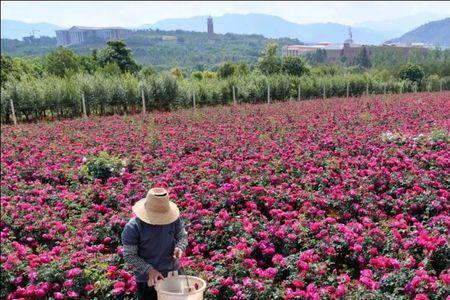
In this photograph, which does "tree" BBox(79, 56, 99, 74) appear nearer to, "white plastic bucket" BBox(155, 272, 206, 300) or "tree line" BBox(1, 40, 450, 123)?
"tree line" BBox(1, 40, 450, 123)

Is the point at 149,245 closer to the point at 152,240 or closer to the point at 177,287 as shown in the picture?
the point at 152,240

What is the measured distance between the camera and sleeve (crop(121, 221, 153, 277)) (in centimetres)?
339

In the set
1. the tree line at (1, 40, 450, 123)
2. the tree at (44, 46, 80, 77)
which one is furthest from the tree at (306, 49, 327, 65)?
the tree at (44, 46, 80, 77)

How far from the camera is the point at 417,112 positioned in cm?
1501

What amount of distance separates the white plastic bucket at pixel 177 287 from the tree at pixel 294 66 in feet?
167

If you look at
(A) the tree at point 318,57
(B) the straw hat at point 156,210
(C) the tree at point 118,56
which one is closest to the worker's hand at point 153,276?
(B) the straw hat at point 156,210

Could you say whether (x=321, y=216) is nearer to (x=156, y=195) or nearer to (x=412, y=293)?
(x=412, y=293)

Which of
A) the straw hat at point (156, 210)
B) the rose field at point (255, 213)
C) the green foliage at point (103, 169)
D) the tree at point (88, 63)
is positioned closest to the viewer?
the straw hat at point (156, 210)

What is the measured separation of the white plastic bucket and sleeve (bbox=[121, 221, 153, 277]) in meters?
0.23

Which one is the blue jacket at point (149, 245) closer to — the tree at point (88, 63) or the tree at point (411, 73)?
the tree at point (88, 63)

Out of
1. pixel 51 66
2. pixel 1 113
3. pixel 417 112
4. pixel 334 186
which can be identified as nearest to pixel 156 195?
pixel 334 186

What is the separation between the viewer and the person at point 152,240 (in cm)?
333

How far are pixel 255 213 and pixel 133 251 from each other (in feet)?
7.70

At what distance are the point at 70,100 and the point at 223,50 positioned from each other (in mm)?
175180
